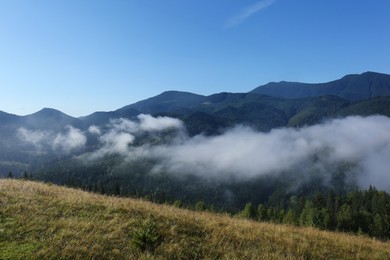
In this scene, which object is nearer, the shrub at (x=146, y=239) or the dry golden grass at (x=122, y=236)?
the dry golden grass at (x=122, y=236)

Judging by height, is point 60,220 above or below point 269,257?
above

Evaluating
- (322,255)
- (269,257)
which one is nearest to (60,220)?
(269,257)

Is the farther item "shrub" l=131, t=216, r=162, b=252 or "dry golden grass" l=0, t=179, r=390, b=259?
"shrub" l=131, t=216, r=162, b=252

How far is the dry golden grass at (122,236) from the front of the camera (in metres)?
11.9

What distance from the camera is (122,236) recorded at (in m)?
13.5

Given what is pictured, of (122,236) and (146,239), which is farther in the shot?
(122,236)

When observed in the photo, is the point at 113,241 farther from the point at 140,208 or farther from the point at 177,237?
the point at 140,208

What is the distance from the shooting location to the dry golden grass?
469 inches

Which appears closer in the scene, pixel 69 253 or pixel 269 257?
pixel 69 253

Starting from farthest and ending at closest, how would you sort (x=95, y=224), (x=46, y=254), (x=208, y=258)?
(x=95, y=224), (x=208, y=258), (x=46, y=254)

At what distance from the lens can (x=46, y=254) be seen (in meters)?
11.1

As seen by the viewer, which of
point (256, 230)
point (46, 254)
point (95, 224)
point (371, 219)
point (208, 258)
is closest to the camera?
point (46, 254)

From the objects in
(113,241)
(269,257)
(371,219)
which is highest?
(113,241)

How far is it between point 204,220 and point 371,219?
429 ft
